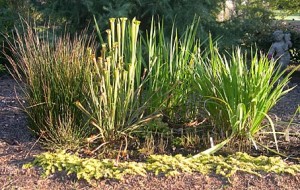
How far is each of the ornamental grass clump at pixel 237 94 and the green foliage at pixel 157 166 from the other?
345 millimetres

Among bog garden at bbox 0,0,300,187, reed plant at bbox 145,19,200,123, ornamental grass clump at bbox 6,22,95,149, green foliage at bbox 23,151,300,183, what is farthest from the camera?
reed plant at bbox 145,19,200,123

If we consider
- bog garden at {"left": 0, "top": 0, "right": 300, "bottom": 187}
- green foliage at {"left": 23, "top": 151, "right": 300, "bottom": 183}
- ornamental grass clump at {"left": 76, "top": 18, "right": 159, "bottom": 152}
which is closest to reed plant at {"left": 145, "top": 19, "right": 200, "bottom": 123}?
bog garden at {"left": 0, "top": 0, "right": 300, "bottom": 187}

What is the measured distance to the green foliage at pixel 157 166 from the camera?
387 centimetres

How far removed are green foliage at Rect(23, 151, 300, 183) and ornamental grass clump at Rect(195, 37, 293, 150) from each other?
13.6 inches

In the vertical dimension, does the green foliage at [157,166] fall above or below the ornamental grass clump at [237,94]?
below

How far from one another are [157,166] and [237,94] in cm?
110

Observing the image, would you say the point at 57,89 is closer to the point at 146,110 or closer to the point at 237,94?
the point at 146,110

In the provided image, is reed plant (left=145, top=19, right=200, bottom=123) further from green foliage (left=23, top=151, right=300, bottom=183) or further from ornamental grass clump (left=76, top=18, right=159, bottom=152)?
green foliage (left=23, top=151, right=300, bottom=183)

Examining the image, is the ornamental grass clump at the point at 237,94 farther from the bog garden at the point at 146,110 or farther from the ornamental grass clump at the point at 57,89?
the ornamental grass clump at the point at 57,89

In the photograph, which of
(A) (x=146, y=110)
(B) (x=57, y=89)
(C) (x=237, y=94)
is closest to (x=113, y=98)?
(B) (x=57, y=89)

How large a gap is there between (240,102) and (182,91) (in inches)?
31.5

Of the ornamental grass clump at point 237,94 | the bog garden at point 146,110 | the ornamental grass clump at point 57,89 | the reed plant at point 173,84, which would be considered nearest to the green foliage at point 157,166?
the bog garden at point 146,110

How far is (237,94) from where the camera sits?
4539 mm

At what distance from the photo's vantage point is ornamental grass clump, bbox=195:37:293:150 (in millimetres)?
4484
